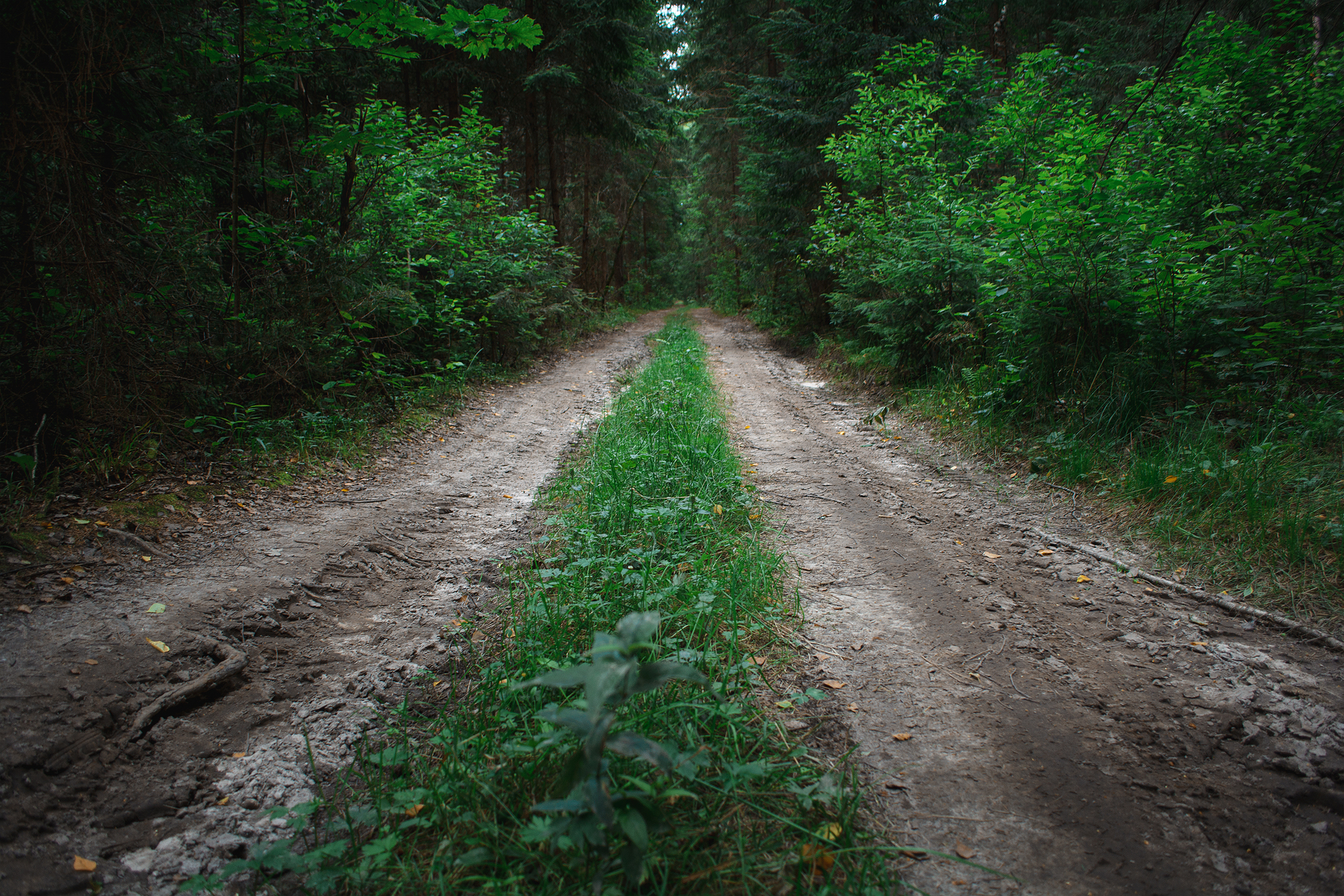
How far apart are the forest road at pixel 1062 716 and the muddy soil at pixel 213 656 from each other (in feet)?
7.30

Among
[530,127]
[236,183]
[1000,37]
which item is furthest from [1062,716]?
[530,127]

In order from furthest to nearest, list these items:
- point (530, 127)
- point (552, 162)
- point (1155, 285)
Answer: point (552, 162) → point (530, 127) → point (1155, 285)

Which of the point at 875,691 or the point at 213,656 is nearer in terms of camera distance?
the point at 875,691

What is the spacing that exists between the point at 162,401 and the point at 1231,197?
995cm

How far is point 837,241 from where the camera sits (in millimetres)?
10375

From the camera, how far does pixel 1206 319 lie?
4.93 m

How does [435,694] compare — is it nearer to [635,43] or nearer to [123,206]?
[123,206]

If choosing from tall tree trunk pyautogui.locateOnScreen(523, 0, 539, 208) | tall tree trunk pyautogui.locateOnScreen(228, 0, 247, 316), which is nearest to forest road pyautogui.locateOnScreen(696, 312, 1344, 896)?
tall tree trunk pyautogui.locateOnScreen(228, 0, 247, 316)

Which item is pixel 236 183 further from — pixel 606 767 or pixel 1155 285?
pixel 1155 285

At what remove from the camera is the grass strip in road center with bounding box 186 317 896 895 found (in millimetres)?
1699

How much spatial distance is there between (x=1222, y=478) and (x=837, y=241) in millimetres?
7532

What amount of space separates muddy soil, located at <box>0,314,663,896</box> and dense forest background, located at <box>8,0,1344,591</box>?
1.37 m

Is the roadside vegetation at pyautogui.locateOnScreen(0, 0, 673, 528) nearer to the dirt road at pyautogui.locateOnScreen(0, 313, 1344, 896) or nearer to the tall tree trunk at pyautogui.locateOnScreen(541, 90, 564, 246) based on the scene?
the dirt road at pyautogui.locateOnScreen(0, 313, 1344, 896)

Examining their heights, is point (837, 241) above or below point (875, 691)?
above
